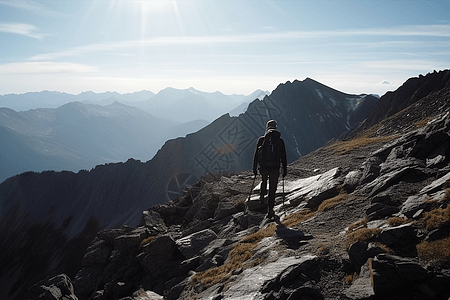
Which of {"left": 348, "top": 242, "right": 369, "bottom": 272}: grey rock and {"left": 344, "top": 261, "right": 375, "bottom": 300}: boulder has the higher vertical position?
{"left": 348, "top": 242, "right": 369, "bottom": 272}: grey rock

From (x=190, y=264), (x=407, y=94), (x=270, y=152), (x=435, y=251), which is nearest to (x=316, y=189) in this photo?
(x=270, y=152)

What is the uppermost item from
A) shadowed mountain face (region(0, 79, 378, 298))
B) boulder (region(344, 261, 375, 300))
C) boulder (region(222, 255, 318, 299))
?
boulder (region(344, 261, 375, 300))

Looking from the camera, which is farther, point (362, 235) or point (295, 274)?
point (362, 235)

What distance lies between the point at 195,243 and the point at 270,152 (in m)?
6.34

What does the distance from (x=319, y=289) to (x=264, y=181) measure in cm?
689

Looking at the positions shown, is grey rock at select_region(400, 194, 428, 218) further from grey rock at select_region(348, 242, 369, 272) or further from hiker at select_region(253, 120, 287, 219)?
hiker at select_region(253, 120, 287, 219)

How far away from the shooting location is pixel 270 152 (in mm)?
11953

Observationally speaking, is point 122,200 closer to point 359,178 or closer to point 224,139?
point 224,139

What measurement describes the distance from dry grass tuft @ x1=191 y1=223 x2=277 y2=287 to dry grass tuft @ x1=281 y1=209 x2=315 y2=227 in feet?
2.42

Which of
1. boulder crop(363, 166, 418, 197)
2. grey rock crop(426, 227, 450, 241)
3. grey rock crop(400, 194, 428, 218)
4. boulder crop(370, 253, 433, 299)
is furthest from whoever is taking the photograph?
boulder crop(363, 166, 418, 197)

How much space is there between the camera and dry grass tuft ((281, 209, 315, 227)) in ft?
37.3

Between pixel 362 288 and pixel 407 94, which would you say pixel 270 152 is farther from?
pixel 407 94

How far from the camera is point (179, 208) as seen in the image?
904 inches

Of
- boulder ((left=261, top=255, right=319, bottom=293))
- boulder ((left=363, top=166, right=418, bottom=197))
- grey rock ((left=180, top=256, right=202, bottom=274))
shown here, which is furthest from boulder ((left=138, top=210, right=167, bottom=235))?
boulder ((left=363, top=166, right=418, bottom=197))
